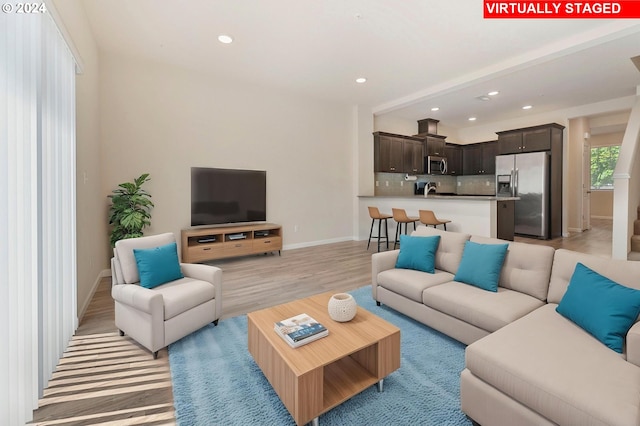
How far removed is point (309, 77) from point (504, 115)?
5332 millimetres

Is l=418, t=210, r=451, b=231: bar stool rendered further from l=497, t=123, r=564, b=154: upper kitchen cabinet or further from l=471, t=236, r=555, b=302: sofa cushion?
l=497, t=123, r=564, b=154: upper kitchen cabinet

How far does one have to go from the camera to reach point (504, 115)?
291 inches

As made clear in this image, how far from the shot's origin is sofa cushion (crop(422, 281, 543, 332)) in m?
2.01

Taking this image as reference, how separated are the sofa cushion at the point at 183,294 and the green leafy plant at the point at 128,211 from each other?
1.80 metres

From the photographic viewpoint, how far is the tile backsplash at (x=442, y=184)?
758cm

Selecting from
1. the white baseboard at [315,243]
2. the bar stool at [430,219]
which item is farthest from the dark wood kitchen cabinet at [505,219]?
the white baseboard at [315,243]

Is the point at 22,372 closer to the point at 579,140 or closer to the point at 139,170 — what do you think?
the point at 139,170

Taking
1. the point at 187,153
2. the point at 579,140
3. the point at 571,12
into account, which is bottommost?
the point at 187,153

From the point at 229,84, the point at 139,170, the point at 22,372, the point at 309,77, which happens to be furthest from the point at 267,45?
the point at 22,372

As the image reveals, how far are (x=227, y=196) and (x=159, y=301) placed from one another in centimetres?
320

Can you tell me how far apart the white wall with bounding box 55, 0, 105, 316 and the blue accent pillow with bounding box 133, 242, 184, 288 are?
97 cm

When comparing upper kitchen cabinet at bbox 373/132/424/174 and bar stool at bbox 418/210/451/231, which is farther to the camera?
upper kitchen cabinet at bbox 373/132/424/174

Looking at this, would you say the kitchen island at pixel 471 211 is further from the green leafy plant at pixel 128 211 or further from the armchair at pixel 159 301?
the green leafy plant at pixel 128 211

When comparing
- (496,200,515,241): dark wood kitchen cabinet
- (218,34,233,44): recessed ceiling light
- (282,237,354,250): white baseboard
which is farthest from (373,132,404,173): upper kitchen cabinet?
(218,34,233,44): recessed ceiling light
